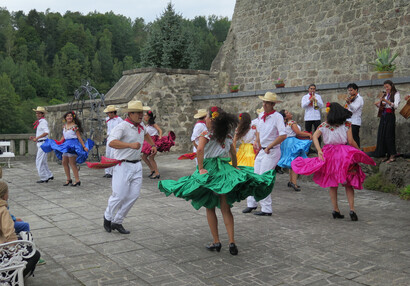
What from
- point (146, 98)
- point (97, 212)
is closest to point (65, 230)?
point (97, 212)

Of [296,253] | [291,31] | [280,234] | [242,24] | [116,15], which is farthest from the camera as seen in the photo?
[116,15]

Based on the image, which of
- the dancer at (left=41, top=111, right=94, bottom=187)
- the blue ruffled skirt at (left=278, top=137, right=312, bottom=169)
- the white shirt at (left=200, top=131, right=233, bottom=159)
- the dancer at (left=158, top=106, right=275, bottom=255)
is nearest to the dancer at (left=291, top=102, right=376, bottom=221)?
the dancer at (left=158, top=106, right=275, bottom=255)

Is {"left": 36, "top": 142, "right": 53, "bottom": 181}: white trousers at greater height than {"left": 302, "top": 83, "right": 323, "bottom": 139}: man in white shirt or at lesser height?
lesser

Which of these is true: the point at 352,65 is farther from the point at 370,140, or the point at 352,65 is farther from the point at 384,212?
the point at 384,212

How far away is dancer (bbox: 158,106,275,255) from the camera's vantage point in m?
5.34

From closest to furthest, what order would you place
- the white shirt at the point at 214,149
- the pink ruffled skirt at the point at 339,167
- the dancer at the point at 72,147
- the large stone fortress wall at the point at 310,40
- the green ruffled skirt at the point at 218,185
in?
the green ruffled skirt at the point at 218,185, the white shirt at the point at 214,149, the pink ruffled skirt at the point at 339,167, the dancer at the point at 72,147, the large stone fortress wall at the point at 310,40

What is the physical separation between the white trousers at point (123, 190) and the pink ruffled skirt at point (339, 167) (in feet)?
8.29

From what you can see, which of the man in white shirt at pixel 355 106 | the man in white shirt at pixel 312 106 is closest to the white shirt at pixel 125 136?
the man in white shirt at pixel 355 106

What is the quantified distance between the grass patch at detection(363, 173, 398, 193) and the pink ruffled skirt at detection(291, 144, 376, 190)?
2579 millimetres

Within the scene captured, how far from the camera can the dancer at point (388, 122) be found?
9.88m

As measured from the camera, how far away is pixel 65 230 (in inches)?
259

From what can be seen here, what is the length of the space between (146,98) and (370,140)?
8.19 metres

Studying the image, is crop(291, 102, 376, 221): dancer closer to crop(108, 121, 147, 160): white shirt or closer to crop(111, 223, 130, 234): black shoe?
crop(108, 121, 147, 160): white shirt

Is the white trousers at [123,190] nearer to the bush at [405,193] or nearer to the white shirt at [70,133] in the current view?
the white shirt at [70,133]
